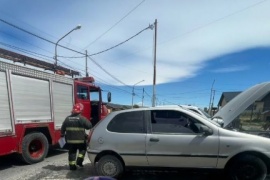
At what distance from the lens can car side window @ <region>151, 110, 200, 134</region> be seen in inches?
243

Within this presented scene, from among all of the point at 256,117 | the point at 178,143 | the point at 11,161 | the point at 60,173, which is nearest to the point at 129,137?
the point at 178,143

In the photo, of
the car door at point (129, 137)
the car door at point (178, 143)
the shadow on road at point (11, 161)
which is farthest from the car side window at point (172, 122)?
the shadow on road at point (11, 161)

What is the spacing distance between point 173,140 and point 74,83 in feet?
19.3

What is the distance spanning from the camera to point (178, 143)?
19.9 feet

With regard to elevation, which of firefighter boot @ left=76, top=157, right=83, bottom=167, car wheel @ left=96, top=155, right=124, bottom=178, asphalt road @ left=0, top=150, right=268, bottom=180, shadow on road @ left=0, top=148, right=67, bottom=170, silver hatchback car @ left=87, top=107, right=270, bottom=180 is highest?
silver hatchback car @ left=87, top=107, right=270, bottom=180

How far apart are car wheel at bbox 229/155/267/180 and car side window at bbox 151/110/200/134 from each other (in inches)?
38.1

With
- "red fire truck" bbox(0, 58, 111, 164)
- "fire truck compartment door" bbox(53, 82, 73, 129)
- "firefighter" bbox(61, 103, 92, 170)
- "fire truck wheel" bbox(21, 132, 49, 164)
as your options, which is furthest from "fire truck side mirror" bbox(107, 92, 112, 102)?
"firefighter" bbox(61, 103, 92, 170)

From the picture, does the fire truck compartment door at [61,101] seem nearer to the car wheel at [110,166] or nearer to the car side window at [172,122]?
the car wheel at [110,166]

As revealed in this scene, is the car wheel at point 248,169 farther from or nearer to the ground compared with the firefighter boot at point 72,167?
A: farther from the ground

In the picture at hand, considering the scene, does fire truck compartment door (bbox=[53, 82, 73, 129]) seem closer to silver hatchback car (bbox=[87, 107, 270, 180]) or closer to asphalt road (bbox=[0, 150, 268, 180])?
asphalt road (bbox=[0, 150, 268, 180])

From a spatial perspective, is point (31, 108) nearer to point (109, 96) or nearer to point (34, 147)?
point (34, 147)

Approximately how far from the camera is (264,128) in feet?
24.8

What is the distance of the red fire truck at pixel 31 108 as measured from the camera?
25.6ft

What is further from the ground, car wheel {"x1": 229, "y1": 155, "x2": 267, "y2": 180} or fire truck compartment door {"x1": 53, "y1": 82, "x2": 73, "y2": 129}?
fire truck compartment door {"x1": 53, "y1": 82, "x2": 73, "y2": 129}
